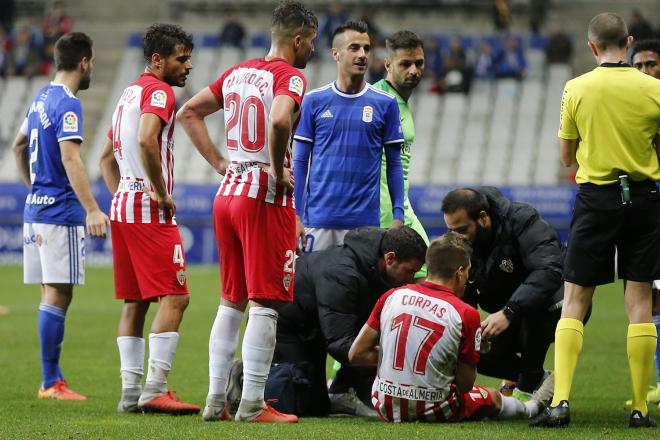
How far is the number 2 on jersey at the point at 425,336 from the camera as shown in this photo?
6465mm

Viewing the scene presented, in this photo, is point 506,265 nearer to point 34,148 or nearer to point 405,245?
point 405,245

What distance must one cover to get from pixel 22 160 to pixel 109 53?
2375 centimetres

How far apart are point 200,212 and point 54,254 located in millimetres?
13944

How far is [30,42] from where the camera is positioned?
98.0ft

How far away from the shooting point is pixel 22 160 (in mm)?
8688

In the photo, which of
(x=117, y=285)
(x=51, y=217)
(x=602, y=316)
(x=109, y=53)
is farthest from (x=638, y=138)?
(x=109, y=53)

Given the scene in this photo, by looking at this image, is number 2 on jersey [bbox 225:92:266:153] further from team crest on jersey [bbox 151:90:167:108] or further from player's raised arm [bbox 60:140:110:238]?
player's raised arm [bbox 60:140:110:238]

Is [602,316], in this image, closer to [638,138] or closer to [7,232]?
[638,138]

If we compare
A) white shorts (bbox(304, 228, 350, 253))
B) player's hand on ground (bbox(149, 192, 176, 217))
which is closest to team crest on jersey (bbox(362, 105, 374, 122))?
white shorts (bbox(304, 228, 350, 253))

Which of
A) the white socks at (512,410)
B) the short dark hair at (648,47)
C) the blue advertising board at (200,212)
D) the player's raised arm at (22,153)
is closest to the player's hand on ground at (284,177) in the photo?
the white socks at (512,410)

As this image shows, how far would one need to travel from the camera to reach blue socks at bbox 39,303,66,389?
26.5 feet

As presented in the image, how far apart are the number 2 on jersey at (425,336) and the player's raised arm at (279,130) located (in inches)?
39.5

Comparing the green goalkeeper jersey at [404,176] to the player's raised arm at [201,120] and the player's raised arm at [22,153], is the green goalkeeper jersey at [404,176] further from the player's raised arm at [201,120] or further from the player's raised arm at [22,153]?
the player's raised arm at [22,153]

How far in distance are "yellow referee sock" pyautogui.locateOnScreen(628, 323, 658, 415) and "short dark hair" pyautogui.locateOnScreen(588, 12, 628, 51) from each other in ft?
4.94
